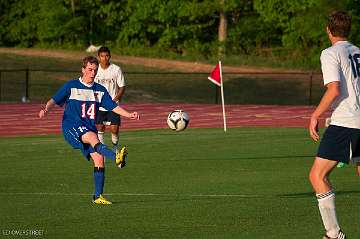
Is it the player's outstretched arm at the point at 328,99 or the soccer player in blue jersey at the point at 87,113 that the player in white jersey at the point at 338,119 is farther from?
the soccer player in blue jersey at the point at 87,113

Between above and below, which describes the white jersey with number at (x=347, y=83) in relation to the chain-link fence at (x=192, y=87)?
above

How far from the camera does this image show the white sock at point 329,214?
10602mm

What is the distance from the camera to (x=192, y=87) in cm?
5188

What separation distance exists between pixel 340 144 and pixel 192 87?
4124 cm

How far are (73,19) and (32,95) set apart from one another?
1561cm

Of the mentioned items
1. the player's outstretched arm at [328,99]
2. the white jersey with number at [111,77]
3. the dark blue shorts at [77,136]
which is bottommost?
the dark blue shorts at [77,136]

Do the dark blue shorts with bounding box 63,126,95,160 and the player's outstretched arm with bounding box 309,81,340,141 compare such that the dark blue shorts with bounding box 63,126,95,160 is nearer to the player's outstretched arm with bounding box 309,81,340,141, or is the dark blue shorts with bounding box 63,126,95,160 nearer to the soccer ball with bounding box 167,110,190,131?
the player's outstretched arm with bounding box 309,81,340,141

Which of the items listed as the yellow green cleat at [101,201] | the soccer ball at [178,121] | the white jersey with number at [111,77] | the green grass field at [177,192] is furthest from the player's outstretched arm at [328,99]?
the white jersey with number at [111,77]

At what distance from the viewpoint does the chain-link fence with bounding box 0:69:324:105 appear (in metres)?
48.0

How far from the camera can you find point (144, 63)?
5822 centimetres

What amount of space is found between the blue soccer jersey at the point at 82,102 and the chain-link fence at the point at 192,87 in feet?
103

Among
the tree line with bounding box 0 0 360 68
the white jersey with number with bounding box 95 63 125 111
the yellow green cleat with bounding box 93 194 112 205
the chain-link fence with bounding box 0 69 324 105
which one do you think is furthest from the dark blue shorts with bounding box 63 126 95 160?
the tree line with bounding box 0 0 360 68

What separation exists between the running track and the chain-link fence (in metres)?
6.00

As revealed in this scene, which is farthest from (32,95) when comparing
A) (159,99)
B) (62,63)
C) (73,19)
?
(73,19)
